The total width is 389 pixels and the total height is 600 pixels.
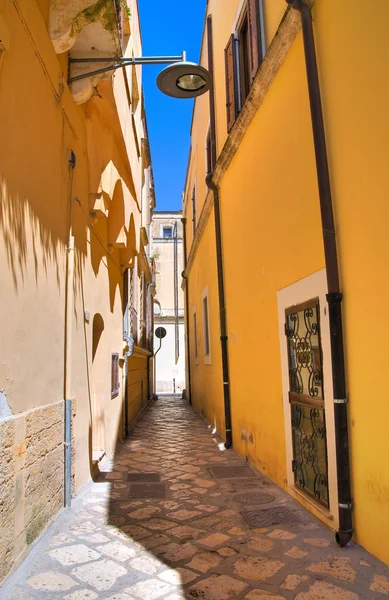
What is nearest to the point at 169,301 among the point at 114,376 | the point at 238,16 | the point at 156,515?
the point at 114,376

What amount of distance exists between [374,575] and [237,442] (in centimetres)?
418

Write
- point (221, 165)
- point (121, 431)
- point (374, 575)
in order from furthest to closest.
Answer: point (121, 431) → point (221, 165) → point (374, 575)

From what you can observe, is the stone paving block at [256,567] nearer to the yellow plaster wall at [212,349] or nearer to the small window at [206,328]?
the yellow plaster wall at [212,349]

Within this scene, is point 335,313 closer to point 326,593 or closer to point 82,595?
point 326,593

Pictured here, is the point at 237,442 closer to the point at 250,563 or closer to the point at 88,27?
the point at 250,563

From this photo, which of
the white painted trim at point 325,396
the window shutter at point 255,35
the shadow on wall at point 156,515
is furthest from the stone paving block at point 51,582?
the window shutter at point 255,35

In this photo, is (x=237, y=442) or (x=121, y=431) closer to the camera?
(x=237, y=442)

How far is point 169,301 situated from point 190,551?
23.9 meters

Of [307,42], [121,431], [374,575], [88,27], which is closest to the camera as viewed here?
[374,575]

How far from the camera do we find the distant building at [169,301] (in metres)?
25.6

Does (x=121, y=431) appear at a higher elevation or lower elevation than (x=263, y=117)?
lower

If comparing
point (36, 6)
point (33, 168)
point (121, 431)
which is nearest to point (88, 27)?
point (36, 6)

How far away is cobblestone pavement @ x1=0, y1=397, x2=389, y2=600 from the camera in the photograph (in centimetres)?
278

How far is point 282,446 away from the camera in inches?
191
